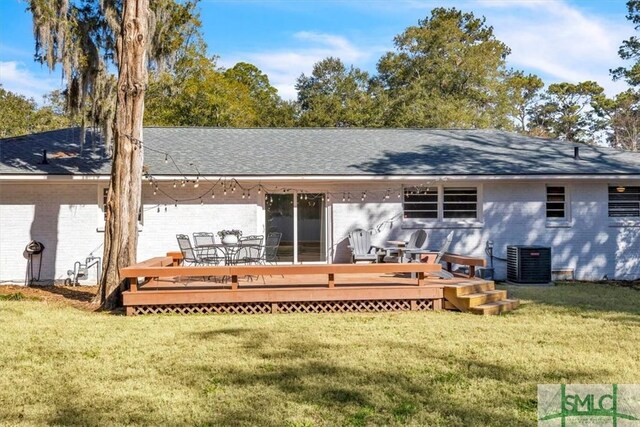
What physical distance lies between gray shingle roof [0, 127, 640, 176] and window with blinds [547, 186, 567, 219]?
64 cm

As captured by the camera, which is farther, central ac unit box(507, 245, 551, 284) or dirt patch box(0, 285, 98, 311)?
central ac unit box(507, 245, 551, 284)

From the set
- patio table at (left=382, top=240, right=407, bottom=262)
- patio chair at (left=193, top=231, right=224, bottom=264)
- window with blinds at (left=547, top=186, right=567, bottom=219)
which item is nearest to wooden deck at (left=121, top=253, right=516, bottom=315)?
patio chair at (left=193, top=231, right=224, bottom=264)

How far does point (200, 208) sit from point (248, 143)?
3123 mm

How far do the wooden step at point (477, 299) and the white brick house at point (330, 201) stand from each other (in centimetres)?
366

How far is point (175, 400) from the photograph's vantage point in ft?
16.5

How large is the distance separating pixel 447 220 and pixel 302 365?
855 centimetres

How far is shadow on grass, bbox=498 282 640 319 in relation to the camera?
9828 mm

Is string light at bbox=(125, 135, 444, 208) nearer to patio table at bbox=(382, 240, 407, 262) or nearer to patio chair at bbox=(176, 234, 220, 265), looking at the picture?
patio table at bbox=(382, 240, 407, 262)

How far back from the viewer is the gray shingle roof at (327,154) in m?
13.2

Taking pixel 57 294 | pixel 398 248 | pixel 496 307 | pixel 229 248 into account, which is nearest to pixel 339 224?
pixel 398 248

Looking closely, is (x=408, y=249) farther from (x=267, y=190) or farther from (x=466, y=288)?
(x=267, y=190)

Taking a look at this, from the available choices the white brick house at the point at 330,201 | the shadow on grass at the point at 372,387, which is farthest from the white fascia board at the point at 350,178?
the shadow on grass at the point at 372,387

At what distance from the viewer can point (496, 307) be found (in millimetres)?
9375

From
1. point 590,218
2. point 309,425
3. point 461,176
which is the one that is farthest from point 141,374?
point 590,218
